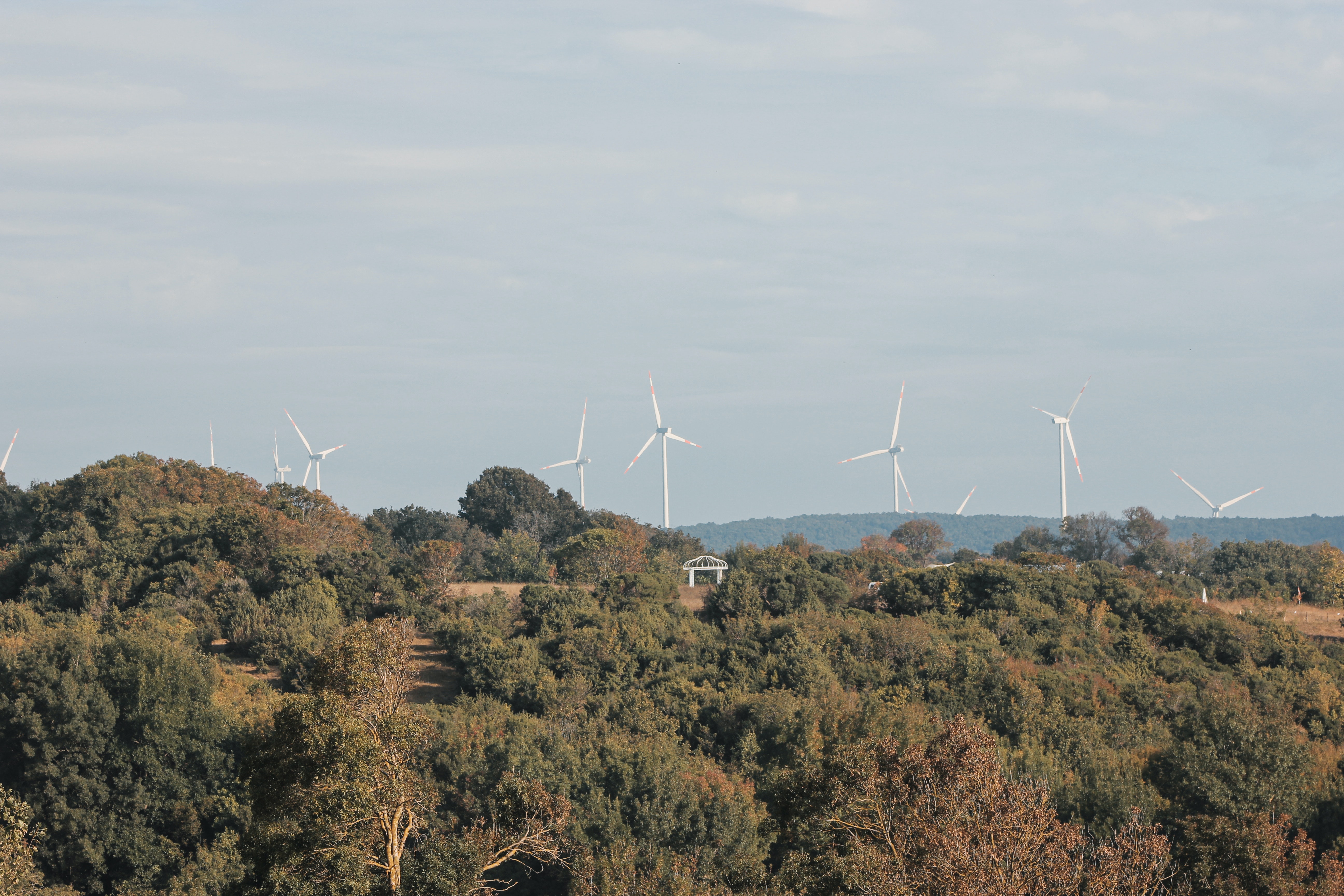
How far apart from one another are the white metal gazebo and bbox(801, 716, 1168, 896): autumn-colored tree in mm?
54267

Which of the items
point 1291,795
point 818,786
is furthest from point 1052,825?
point 1291,795

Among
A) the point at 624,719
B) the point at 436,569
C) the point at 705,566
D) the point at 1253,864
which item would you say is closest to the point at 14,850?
the point at 1253,864

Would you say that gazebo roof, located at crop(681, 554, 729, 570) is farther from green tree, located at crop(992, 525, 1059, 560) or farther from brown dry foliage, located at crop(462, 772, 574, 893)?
brown dry foliage, located at crop(462, 772, 574, 893)

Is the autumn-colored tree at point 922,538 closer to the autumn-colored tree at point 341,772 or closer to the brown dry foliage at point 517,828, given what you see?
the brown dry foliage at point 517,828

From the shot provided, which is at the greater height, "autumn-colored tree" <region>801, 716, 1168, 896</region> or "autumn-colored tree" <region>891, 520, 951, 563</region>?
"autumn-colored tree" <region>891, 520, 951, 563</region>

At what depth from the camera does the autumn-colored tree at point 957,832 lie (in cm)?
1733

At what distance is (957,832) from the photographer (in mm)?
17250

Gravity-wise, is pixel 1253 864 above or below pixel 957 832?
below

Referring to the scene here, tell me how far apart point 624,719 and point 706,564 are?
29.2 meters

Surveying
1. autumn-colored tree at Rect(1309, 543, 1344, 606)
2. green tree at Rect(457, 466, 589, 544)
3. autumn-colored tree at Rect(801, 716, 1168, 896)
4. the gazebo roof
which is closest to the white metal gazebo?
the gazebo roof

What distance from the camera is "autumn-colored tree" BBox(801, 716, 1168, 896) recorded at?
17328mm

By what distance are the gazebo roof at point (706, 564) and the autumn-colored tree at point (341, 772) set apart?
189 feet

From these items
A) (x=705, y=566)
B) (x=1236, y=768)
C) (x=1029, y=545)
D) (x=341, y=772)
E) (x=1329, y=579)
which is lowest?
(x=1236, y=768)

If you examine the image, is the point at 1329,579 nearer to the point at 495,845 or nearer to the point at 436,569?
the point at 436,569
